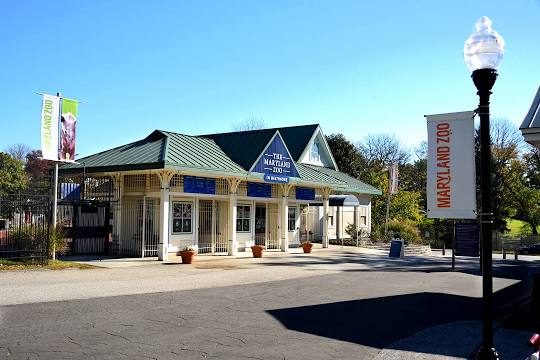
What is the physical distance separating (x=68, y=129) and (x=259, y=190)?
405 inches

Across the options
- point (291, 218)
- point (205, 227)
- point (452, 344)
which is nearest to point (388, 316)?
point (452, 344)

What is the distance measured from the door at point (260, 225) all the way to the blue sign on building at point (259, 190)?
2249mm

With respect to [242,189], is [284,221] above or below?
below

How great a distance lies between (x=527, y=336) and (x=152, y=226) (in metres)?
16.9

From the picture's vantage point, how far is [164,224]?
21.0 meters

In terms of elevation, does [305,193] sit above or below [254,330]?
above

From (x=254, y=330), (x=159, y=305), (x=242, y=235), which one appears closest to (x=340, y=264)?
(x=242, y=235)

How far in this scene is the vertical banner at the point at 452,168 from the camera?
5621 millimetres

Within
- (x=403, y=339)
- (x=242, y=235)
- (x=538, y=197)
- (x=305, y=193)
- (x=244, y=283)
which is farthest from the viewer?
(x=538, y=197)

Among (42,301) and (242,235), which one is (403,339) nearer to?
(42,301)

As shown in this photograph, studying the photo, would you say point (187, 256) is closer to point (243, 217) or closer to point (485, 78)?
point (243, 217)

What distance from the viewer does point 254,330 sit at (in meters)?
8.76

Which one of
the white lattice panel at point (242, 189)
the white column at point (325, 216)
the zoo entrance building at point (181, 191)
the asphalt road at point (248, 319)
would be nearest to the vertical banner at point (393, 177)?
the white column at point (325, 216)

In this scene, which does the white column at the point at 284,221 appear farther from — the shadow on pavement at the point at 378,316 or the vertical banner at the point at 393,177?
the shadow on pavement at the point at 378,316
